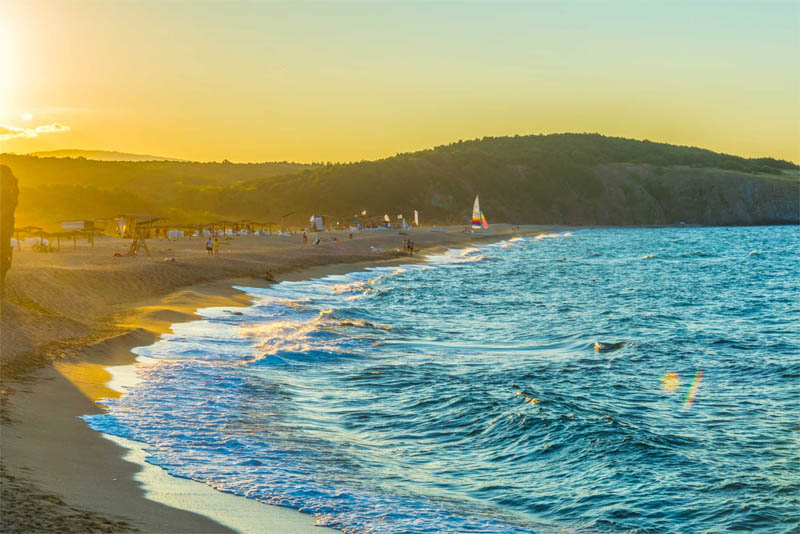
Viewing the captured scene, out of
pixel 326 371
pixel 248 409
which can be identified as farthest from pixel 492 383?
pixel 248 409

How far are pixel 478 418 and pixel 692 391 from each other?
6.09 meters

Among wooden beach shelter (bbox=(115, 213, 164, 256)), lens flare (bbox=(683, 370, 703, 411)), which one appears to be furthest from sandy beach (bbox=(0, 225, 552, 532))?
lens flare (bbox=(683, 370, 703, 411))

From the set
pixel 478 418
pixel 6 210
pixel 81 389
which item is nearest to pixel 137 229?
pixel 6 210

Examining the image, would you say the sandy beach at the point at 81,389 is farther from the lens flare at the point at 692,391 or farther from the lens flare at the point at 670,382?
the lens flare at the point at 670,382

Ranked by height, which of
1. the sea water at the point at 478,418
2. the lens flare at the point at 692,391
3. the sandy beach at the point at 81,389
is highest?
the sandy beach at the point at 81,389

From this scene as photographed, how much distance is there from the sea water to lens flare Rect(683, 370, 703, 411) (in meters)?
0.10

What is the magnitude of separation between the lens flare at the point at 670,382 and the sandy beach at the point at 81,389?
455 inches

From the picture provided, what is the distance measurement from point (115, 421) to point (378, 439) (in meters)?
4.45

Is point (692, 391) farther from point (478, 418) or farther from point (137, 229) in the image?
point (137, 229)

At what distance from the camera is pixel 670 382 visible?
728 inches

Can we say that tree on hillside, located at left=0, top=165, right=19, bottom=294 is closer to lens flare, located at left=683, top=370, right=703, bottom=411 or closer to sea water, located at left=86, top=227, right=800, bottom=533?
sea water, located at left=86, top=227, right=800, bottom=533

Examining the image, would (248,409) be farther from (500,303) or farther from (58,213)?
(58,213)

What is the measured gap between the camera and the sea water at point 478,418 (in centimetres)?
1016

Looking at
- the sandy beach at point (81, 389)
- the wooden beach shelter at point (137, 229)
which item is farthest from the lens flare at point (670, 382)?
the wooden beach shelter at point (137, 229)
